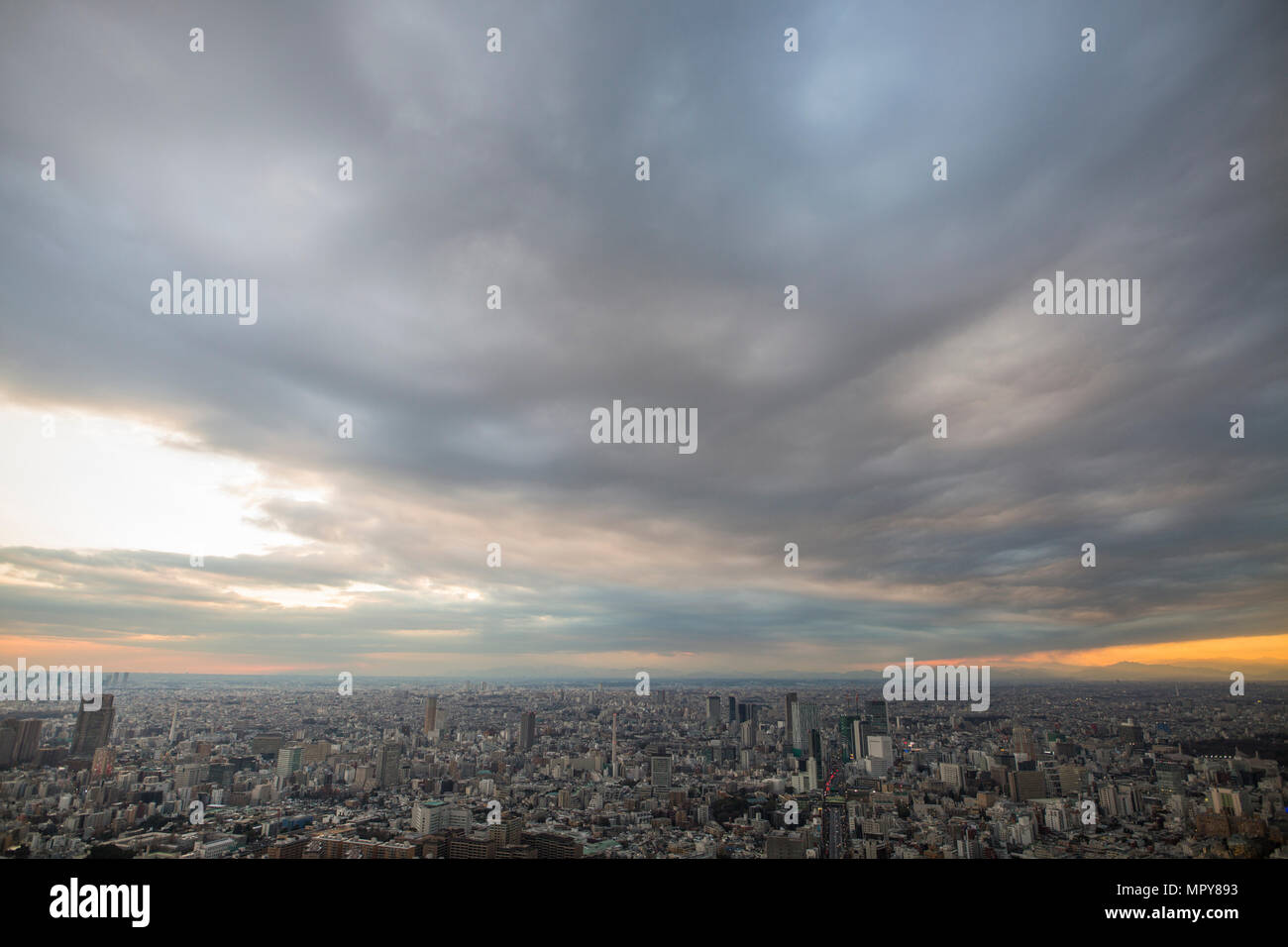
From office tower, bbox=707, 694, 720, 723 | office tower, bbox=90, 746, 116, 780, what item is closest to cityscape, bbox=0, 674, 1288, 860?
office tower, bbox=90, 746, 116, 780

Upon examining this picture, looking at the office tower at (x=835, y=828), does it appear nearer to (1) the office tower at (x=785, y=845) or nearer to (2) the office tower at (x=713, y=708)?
(1) the office tower at (x=785, y=845)

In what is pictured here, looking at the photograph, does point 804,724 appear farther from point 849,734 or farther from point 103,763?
point 103,763

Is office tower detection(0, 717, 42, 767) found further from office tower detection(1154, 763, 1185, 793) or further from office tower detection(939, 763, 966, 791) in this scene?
office tower detection(1154, 763, 1185, 793)

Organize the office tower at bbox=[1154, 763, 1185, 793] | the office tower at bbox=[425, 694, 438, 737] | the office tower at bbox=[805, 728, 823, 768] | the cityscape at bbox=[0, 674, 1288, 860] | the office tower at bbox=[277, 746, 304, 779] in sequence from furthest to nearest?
the office tower at bbox=[425, 694, 438, 737] → the office tower at bbox=[805, 728, 823, 768] → the office tower at bbox=[277, 746, 304, 779] → the office tower at bbox=[1154, 763, 1185, 793] → the cityscape at bbox=[0, 674, 1288, 860]

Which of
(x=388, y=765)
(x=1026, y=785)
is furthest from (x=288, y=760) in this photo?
(x=1026, y=785)

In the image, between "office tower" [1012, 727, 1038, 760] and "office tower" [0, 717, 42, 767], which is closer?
"office tower" [0, 717, 42, 767]

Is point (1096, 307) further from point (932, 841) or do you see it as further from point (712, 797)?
point (712, 797)
